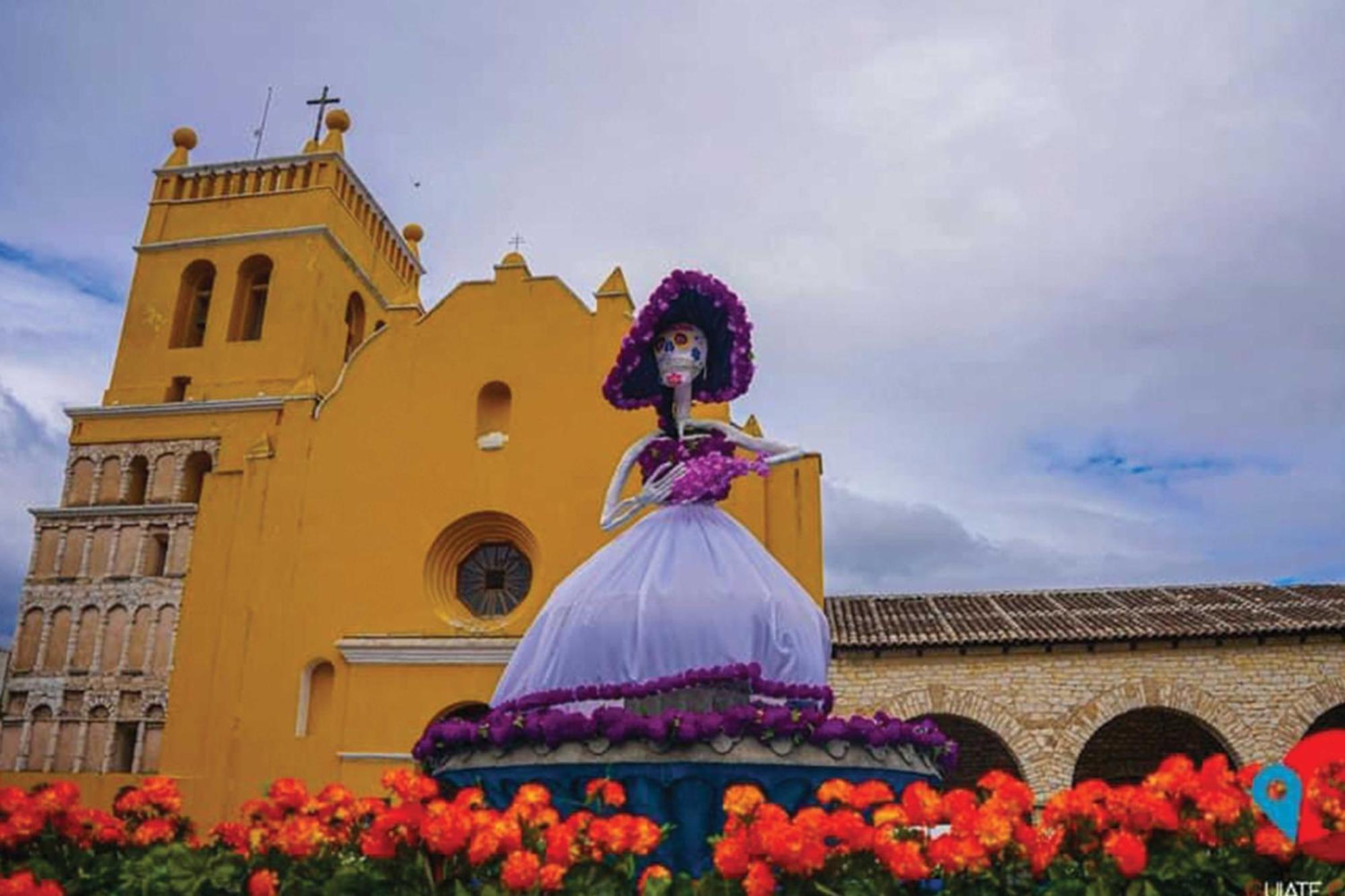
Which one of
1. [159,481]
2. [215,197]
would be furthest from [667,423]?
[215,197]

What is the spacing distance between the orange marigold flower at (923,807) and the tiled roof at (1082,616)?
428 inches

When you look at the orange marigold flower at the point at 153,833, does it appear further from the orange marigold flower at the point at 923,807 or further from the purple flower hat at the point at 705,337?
the purple flower hat at the point at 705,337

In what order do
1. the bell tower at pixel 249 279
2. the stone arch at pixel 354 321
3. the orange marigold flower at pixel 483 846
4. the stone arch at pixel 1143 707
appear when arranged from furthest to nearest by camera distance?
the stone arch at pixel 354 321, the bell tower at pixel 249 279, the stone arch at pixel 1143 707, the orange marigold flower at pixel 483 846

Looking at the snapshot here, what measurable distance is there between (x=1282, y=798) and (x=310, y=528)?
13.4 metres

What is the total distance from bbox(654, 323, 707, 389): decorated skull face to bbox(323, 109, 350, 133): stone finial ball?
16078mm

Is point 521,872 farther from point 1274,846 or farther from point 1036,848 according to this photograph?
point 1274,846

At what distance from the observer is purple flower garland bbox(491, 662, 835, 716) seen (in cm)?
493

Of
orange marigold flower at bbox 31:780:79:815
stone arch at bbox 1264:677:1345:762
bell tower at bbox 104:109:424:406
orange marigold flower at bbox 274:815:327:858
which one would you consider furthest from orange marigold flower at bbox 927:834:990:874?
bell tower at bbox 104:109:424:406

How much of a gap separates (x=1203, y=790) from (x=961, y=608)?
13378 millimetres

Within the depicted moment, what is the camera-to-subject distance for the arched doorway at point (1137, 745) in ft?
52.9

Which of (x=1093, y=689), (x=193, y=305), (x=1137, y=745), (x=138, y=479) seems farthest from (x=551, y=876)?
(x=193, y=305)

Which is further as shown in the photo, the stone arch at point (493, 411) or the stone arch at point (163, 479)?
the stone arch at point (163, 479)

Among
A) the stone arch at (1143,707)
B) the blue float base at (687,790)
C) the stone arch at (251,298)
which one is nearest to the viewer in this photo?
the blue float base at (687,790)

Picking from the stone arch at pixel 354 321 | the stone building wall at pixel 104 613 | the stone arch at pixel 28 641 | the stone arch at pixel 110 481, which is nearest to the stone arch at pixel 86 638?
the stone building wall at pixel 104 613
